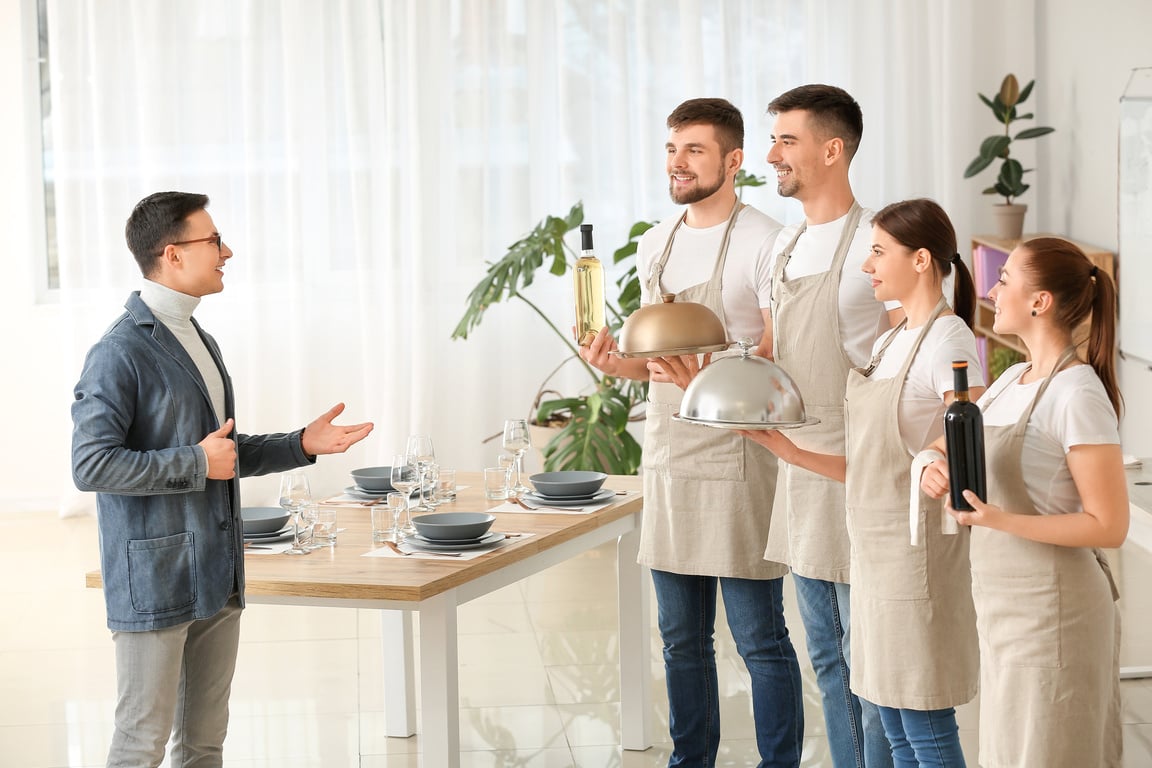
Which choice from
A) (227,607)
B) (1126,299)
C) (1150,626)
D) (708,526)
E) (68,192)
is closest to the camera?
(227,607)

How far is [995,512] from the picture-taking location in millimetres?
2197

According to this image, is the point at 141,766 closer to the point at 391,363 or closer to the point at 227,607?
the point at 227,607

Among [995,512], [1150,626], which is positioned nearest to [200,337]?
[995,512]

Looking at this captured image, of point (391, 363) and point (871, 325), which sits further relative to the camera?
point (391, 363)

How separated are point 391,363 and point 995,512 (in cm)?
519

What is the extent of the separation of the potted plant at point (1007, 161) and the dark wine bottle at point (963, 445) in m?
4.62

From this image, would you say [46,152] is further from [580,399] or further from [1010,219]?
[1010,219]

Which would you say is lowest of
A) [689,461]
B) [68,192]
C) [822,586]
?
[822,586]

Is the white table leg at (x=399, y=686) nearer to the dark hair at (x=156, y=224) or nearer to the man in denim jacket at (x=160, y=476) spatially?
the man in denim jacket at (x=160, y=476)

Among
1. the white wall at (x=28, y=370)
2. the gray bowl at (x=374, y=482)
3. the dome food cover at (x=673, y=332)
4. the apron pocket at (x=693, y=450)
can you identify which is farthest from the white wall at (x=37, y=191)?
the dome food cover at (x=673, y=332)

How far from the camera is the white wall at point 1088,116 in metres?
5.71

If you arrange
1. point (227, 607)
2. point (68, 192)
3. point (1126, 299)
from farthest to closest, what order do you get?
point (68, 192)
point (1126, 299)
point (227, 607)

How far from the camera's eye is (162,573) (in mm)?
2586

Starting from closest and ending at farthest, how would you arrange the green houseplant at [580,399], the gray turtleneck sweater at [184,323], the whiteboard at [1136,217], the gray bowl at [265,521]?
the gray turtleneck sweater at [184,323] → the gray bowl at [265,521] → the whiteboard at [1136,217] → the green houseplant at [580,399]
